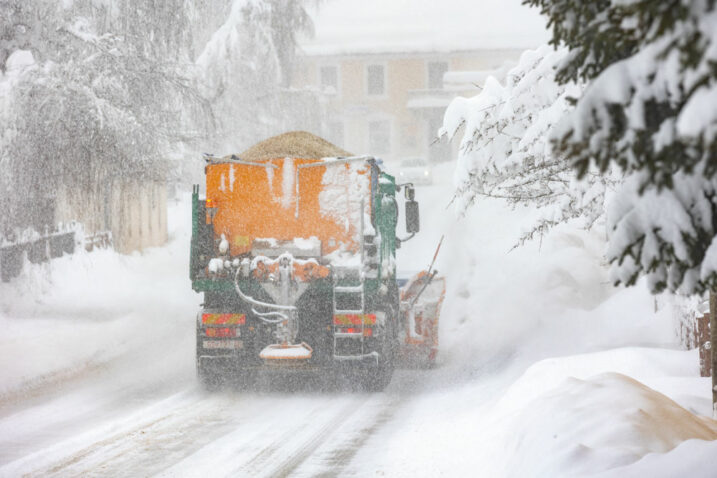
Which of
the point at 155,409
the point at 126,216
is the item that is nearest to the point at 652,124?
the point at 155,409

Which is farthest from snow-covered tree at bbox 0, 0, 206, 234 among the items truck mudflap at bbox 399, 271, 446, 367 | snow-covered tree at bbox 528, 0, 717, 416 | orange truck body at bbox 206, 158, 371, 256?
snow-covered tree at bbox 528, 0, 717, 416

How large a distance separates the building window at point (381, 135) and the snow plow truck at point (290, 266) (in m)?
44.0

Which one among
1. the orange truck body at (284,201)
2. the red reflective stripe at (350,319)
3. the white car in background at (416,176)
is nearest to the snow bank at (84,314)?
the orange truck body at (284,201)

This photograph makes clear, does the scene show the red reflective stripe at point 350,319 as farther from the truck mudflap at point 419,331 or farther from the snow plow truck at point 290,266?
the truck mudflap at point 419,331

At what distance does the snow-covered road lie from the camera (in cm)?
670

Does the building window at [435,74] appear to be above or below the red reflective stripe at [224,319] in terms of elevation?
above

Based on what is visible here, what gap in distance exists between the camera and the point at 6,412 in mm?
9383

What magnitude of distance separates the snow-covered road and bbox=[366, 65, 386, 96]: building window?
118 ft

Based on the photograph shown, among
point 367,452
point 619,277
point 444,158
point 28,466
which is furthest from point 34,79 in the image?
point 444,158

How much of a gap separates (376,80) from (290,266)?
150ft

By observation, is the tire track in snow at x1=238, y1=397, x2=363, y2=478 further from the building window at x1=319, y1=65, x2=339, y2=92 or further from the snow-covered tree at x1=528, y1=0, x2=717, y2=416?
the building window at x1=319, y1=65, x2=339, y2=92

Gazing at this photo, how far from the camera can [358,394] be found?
35.6 feet

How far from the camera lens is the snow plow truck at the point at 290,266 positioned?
1044 cm

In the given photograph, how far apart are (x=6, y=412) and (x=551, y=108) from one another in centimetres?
668
